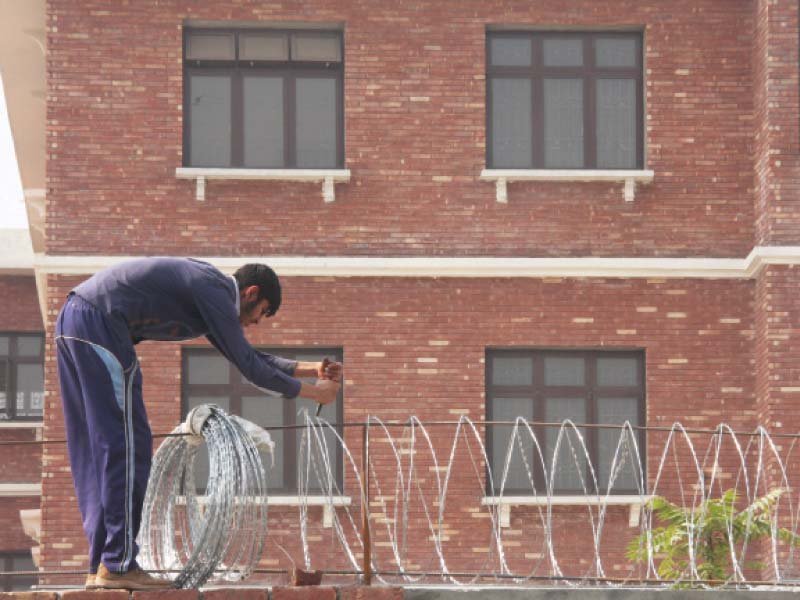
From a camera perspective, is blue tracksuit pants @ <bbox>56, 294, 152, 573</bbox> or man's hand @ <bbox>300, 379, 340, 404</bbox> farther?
man's hand @ <bbox>300, 379, 340, 404</bbox>

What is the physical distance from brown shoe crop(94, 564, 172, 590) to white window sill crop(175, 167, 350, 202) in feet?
36.0

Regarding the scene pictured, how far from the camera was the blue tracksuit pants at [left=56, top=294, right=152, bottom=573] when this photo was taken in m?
14.0

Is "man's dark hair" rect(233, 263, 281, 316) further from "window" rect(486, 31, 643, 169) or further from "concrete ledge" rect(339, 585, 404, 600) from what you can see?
"window" rect(486, 31, 643, 169)

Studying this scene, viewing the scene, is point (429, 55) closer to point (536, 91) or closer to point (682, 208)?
point (536, 91)

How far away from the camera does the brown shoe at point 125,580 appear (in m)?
14.0

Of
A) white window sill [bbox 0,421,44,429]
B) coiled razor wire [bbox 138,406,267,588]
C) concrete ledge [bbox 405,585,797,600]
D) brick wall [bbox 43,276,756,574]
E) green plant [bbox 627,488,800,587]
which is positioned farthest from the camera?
white window sill [bbox 0,421,44,429]

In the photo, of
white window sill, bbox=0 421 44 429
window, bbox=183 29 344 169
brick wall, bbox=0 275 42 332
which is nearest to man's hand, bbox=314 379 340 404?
window, bbox=183 29 344 169

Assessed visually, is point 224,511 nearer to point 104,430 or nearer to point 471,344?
point 104,430

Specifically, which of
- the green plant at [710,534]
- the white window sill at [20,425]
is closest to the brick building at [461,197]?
the green plant at [710,534]

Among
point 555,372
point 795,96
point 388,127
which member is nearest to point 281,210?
point 388,127

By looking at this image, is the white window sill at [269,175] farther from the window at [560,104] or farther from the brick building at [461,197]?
the window at [560,104]

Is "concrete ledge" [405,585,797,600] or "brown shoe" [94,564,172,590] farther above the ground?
"brown shoe" [94,564,172,590]

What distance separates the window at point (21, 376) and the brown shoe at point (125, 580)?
22.3 meters

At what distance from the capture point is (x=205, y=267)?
14305 mm
